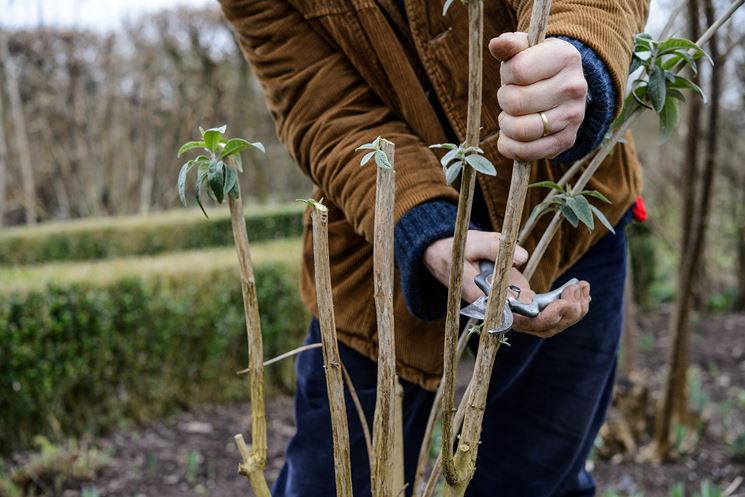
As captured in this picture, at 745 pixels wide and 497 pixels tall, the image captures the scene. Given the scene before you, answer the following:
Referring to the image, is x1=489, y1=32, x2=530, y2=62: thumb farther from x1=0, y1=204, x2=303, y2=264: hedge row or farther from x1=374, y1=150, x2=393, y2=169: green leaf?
x1=0, y1=204, x2=303, y2=264: hedge row

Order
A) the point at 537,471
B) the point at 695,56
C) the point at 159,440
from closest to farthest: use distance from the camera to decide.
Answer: the point at 695,56 < the point at 537,471 < the point at 159,440

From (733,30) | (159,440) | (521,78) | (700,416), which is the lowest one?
(159,440)

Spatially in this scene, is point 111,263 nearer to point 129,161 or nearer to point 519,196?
point 519,196

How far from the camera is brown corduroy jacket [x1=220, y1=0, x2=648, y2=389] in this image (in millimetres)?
1291

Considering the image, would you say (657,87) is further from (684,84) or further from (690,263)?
(690,263)

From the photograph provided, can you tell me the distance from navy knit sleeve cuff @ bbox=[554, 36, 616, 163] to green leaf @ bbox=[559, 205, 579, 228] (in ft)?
0.45

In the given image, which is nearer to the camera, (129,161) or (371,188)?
(371,188)

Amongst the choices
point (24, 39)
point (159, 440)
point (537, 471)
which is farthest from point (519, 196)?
point (24, 39)

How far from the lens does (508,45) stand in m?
0.86


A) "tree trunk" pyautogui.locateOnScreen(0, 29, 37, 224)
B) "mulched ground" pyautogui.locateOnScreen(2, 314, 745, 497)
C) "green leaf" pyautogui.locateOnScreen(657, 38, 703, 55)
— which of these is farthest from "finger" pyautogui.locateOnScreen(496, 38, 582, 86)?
"tree trunk" pyautogui.locateOnScreen(0, 29, 37, 224)

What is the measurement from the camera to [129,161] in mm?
12797

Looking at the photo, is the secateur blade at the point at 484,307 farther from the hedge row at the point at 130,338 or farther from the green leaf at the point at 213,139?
the hedge row at the point at 130,338

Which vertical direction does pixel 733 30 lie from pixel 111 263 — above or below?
above

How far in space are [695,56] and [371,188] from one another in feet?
1.70
